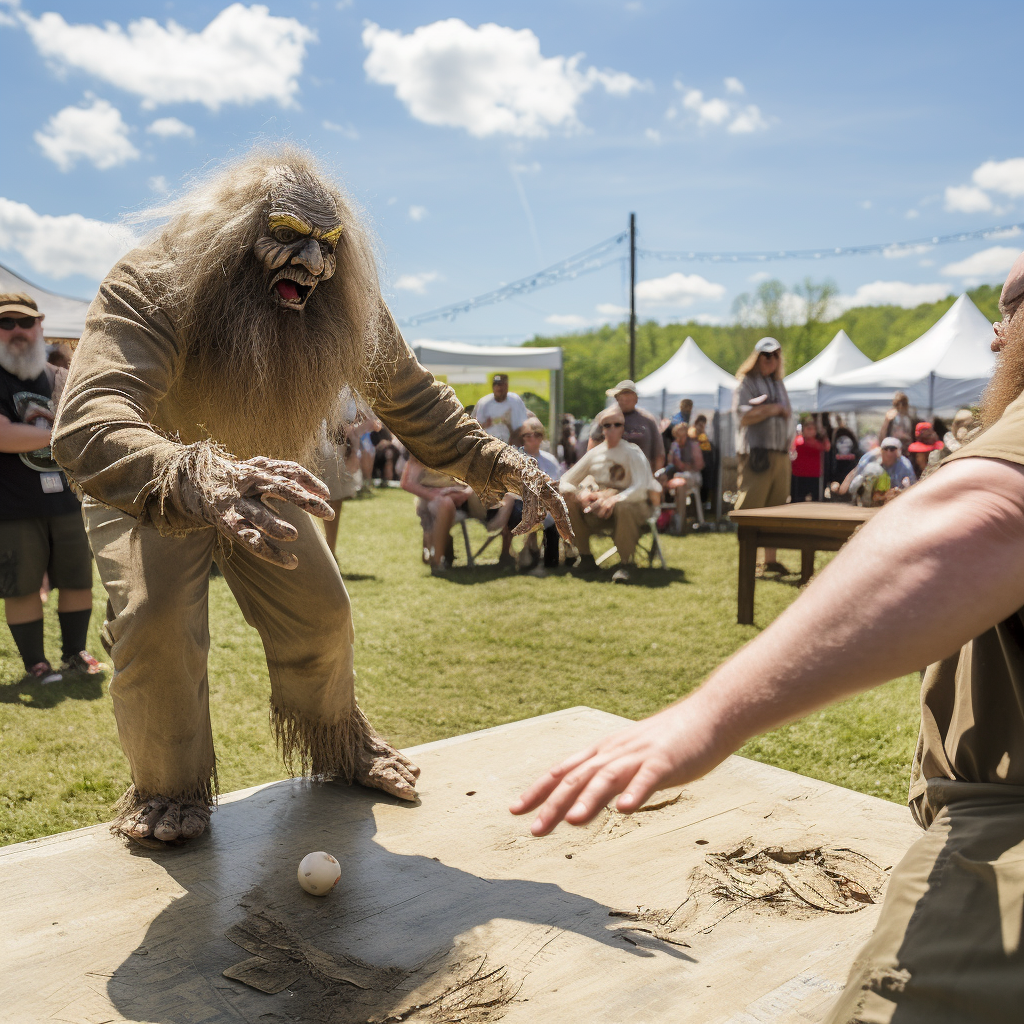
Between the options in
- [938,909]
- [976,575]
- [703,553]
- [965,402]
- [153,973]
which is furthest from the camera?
[965,402]

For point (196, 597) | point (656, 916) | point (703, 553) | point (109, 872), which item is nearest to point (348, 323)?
point (196, 597)

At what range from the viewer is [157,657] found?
242 centimetres

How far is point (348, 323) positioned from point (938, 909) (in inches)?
86.4

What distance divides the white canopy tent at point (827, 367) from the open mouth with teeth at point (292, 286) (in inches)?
525

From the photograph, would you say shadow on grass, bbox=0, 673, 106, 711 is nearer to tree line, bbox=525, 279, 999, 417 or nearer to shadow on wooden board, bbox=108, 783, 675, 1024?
shadow on wooden board, bbox=108, 783, 675, 1024

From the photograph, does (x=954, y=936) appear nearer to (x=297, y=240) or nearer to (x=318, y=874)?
(x=318, y=874)

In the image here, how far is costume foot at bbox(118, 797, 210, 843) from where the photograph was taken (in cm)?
246

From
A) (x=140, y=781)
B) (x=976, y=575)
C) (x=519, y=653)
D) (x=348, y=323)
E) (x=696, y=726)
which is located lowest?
(x=519, y=653)

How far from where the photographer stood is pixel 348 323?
270 centimetres

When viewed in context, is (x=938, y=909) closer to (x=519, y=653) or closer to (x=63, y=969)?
(x=63, y=969)

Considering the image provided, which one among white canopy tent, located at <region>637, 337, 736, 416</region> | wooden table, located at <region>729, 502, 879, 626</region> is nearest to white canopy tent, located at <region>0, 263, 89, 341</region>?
wooden table, located at <region>729, 502, 879, 626</region>

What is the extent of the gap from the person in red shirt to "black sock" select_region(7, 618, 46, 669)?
936cm

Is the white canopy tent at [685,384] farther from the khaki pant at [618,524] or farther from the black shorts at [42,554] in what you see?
the black shorts at [42,554]

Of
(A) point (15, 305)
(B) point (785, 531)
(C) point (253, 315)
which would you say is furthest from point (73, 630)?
(B) point (785, 531)
